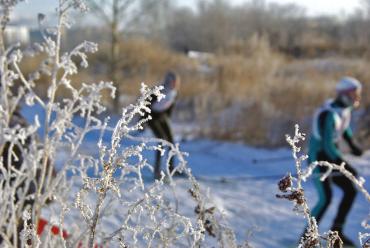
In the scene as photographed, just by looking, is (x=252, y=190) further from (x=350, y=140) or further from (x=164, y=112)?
(x=350, y=140)

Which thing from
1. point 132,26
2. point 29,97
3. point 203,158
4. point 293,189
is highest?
point 132,26

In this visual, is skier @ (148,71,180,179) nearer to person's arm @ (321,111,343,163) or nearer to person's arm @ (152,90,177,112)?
person's arm @ (152,90,177,112)

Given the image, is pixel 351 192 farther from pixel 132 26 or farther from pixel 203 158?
pixel 132 26

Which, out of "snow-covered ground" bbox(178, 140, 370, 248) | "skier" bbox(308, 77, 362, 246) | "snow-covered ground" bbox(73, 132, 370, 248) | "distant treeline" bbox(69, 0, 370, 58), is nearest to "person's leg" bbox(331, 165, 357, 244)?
"skier" bbox(308, 77, 362, 246)

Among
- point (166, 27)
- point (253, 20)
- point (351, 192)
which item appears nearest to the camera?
point (351, 192)

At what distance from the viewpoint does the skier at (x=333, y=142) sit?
5.23m

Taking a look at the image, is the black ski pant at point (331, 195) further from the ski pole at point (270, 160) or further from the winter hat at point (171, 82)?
the ski pole at point (270, 160)

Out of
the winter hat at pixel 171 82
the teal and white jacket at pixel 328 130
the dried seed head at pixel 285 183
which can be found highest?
the winter hat at pixel 171 82

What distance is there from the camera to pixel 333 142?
17.2 ft

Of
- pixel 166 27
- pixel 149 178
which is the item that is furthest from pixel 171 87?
pixel 166 27

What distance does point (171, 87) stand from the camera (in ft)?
26.8

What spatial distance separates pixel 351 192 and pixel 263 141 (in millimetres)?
6225

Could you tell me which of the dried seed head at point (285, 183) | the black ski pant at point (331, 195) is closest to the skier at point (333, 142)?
the black ski pant at point (331, 195)

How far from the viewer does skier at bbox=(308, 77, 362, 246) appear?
5227mm
